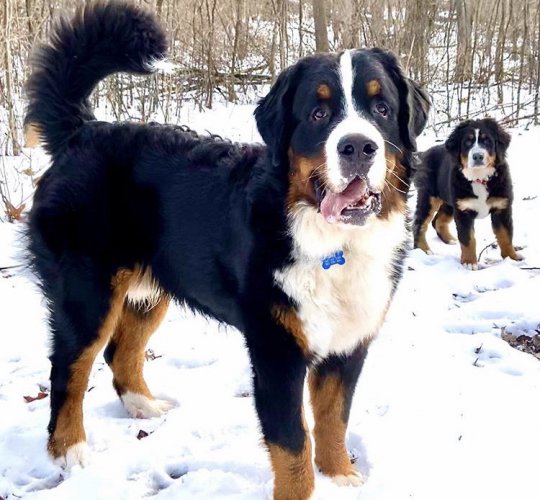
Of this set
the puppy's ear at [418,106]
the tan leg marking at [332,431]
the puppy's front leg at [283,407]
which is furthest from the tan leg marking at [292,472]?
the puppy's ear at [418,106]

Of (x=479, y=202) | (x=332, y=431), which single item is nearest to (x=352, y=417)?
(x=332, y=431)

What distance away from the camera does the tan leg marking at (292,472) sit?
2.70 meters

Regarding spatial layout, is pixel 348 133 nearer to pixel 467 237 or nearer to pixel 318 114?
pixel 318 114

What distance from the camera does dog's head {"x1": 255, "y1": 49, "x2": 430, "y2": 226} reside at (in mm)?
2477

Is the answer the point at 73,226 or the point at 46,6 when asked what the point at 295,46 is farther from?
the point at 73,226

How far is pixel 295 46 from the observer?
51.2 ft

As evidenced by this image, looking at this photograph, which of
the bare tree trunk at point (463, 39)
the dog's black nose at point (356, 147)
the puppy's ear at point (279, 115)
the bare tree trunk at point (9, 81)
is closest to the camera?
the dog's black nose at point (356, 147)

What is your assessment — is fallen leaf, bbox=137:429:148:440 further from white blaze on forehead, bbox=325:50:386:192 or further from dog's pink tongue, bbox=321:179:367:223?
white blaze on forehead, bbox=325:50:386:192

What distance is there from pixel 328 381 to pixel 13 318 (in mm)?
2940

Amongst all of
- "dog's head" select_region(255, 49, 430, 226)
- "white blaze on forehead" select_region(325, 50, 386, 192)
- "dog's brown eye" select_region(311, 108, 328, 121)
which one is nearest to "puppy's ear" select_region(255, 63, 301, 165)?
"dog's head" select_region(255, 49, 430, 226)

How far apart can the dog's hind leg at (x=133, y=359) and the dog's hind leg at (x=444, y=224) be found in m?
4.76

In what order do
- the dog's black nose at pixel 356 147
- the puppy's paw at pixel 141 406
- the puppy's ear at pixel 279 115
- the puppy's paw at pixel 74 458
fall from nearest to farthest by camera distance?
the dog's black nose at pixel 356 147 → the puppy's ear at pixel 279 115 → the puppy's paw at pixel 74 458 → the puppy's paw at pixel 141 406

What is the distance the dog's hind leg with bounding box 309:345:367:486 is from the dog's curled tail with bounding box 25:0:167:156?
5.89 feet

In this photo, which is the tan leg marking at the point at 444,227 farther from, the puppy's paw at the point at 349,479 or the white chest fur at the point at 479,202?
the puppy's paw at the point at 349,479
